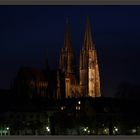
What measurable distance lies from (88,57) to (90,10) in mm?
504

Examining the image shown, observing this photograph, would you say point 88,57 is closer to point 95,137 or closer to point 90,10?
point 90,10

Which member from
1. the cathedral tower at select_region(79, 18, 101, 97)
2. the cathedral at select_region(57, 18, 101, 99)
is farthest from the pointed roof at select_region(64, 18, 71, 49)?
the cathedral tower at select_region(79, 18, 101, 97)

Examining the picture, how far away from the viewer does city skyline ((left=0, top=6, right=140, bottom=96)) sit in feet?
17.0

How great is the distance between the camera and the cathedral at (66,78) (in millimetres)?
5258

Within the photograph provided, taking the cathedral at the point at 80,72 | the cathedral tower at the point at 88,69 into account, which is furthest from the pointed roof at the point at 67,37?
the cathedral tower at the point at 88,69

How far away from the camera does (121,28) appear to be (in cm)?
525

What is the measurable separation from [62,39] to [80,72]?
19.9 inches

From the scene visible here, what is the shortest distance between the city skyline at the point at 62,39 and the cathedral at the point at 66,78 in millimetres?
59

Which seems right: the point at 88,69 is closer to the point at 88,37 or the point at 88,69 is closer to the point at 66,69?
the point at 66,69

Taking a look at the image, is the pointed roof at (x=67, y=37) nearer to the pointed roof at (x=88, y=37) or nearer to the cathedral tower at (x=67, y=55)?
the cathedral tower at (x=67, y=55)

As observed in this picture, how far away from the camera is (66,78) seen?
5.59 metres

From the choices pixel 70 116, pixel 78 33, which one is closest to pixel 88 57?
pixel 78 33

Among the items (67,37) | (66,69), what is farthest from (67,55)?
(66,69)

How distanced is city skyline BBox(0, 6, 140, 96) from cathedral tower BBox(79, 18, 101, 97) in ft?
0.18
